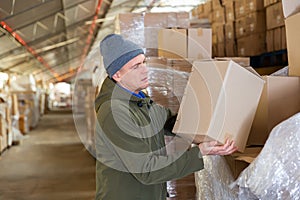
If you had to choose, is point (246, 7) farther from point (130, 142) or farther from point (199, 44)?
point (130, 142)

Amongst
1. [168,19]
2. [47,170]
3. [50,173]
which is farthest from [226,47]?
[47,170]

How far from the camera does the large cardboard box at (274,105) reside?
1.56 m

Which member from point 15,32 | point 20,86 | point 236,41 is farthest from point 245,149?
point 20,86

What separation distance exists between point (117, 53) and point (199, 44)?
1277mm

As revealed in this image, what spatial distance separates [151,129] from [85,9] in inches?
245

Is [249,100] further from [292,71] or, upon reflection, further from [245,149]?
[292,71]

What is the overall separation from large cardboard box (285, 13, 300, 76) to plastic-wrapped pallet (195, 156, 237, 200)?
51 cm

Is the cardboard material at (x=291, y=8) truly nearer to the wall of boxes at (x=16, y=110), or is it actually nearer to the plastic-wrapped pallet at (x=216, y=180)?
the plastic-wrapped pallet at (x=216, y=180)

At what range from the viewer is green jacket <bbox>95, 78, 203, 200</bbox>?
4.42 feet

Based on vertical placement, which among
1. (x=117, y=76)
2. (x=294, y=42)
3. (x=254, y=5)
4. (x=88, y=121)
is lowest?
(x=88, y=121)

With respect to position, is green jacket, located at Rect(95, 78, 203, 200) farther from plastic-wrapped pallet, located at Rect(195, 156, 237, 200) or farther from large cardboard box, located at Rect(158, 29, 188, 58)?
large cardboard box, located at Rect(158, 29, 188, 58)

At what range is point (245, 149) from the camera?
1.50 metres

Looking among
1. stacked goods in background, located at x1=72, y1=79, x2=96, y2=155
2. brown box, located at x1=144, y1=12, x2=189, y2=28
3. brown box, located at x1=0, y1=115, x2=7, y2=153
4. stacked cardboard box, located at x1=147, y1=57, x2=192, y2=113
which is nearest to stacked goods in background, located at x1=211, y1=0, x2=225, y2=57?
brown box, located at x1=144, y1=12, x2=189, y2=28

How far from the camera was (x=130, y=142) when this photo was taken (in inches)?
53.1
